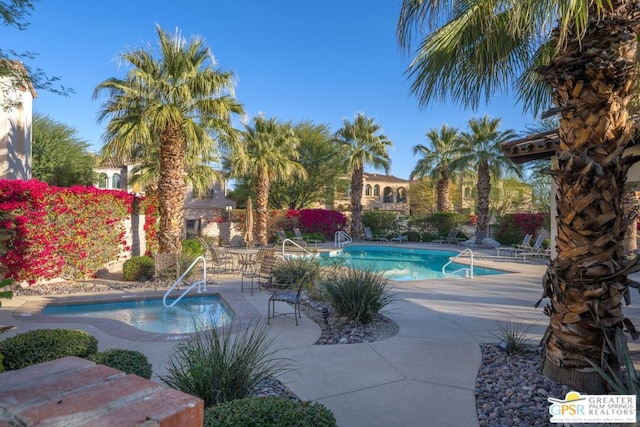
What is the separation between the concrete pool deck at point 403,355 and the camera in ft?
11.7

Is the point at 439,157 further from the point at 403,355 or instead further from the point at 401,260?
the point at 403,355

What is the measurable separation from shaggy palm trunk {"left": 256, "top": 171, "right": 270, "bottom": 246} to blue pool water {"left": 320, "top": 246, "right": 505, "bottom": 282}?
16.7 ft

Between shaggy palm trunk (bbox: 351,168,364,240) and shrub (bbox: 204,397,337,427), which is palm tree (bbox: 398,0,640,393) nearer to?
shrub (bbox: 204,397,337,427)

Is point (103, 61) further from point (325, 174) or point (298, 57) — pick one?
point (325, 174)

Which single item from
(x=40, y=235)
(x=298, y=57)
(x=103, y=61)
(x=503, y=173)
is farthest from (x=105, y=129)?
(x=503, y=173)

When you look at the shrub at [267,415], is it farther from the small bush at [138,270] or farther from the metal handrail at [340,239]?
the metal handrail at [340,239]

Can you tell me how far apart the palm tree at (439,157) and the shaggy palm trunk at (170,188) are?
21426 mm

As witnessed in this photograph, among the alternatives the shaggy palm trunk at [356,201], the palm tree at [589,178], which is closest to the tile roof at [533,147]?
the palm tree at [589,178]

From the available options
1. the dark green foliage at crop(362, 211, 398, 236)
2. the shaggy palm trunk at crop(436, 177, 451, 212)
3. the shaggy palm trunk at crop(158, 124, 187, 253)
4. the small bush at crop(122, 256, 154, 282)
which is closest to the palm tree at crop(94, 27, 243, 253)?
the shaggy palm trunk at crop(158, 124, 187, 253)

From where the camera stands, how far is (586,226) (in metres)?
3.66

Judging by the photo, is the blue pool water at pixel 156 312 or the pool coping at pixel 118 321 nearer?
the pool coping at pixel 118 321

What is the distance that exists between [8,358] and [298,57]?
18980 millimetres

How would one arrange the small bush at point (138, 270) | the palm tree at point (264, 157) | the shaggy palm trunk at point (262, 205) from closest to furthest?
the small bush at point (138, 270), the palm tree at point (264, 157), the shaggy palm trunk at point (262, 205)

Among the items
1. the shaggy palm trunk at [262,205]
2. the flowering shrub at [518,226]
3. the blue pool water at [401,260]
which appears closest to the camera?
the blue pool water at [401,260]
